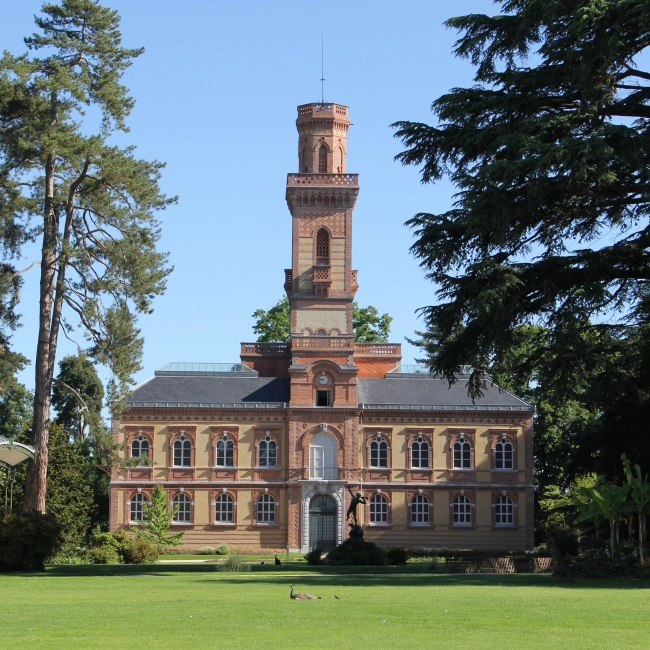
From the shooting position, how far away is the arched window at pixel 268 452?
191ft

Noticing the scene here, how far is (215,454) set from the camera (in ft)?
190

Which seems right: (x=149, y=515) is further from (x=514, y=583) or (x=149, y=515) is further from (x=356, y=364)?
(x=514, y=583)

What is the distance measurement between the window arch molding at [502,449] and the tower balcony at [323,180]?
15198 mm

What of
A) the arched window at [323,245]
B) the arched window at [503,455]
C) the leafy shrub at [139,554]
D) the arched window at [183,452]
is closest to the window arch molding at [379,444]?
the arched window at [503,455]

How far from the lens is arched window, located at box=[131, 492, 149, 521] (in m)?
57.4

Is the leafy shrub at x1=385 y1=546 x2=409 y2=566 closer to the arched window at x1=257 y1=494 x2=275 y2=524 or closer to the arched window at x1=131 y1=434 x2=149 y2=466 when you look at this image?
the arched window at x1=257 y1=494 x2=275 y2=524

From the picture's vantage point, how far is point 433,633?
14.9m

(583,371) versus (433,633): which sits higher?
(583,371)

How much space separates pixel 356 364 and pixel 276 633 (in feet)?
158

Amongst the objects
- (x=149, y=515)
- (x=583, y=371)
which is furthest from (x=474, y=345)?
(x=149, y=515)

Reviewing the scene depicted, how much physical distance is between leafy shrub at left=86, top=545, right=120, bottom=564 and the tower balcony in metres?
26.8

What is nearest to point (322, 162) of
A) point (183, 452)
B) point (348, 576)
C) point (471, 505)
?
point (183, 452)

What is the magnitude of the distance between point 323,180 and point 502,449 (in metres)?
17.1

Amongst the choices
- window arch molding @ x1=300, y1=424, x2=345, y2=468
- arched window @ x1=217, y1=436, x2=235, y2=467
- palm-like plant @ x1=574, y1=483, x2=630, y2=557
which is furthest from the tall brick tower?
palm-like plant @ x1=574, y1=483, x2=630, y2=557
